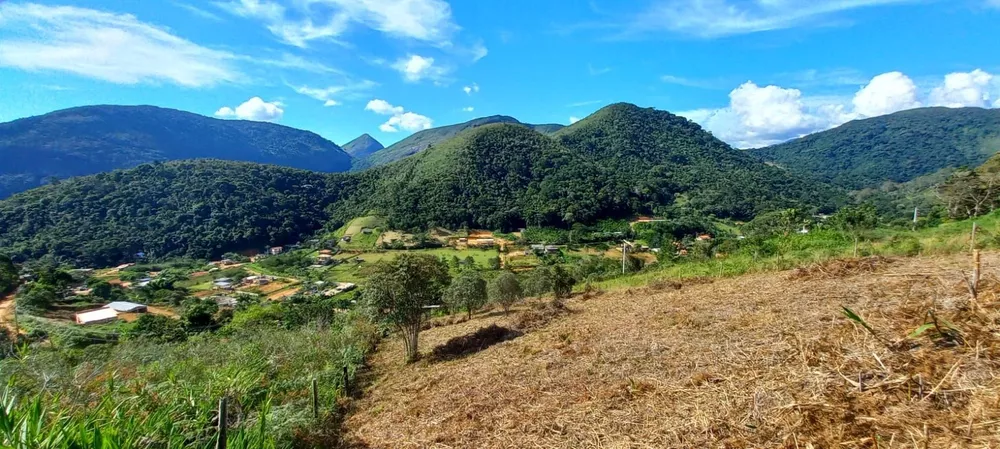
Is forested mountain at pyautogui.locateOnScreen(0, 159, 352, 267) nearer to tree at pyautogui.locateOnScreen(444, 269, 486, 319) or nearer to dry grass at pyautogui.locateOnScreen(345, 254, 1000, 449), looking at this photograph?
tree at pyautogui.locateOnScreen(444, 269, 486, 319)

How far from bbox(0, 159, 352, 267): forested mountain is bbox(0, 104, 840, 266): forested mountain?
217mm

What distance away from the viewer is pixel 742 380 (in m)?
3.65

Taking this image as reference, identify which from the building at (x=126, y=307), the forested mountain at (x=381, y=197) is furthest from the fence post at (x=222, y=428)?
the forested mountain at (x=381, y=197)

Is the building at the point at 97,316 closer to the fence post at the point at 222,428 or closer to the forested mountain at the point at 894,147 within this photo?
the fence post at the point at 222,428

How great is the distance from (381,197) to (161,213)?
39.4 meters

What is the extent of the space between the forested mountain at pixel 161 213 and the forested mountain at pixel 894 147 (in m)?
149

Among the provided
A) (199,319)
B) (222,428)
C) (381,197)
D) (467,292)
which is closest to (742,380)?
(222,428)

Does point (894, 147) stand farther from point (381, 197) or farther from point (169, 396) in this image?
point (169, 396)

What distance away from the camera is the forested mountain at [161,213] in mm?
63688

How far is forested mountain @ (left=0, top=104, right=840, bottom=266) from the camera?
67875mm

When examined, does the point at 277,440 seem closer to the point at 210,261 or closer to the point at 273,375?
the point at 273,375

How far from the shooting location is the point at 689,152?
4798 inches

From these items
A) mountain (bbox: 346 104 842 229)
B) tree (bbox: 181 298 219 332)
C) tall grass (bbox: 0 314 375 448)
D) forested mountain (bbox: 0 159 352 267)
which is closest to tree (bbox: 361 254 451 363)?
tall grass (bbox: 0 314 375 448)

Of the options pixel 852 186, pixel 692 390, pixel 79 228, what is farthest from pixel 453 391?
pixel 852 186
